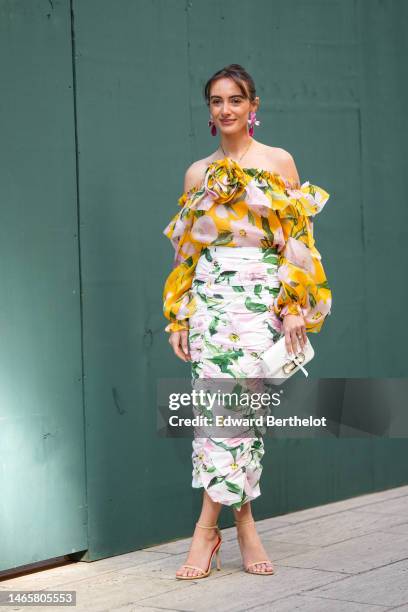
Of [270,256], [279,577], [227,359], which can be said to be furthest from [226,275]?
[279,577]

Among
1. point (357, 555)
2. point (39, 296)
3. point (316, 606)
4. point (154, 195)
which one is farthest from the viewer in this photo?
point (154, 195)

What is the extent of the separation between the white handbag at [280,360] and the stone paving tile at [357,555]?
0.77m

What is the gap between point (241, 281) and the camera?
15.1 feet

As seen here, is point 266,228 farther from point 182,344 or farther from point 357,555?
point 357,555

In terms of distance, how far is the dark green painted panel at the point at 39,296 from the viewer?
4.67 metres

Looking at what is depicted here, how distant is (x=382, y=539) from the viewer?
17.3ft

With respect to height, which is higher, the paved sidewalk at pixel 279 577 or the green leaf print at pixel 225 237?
the green leaf print at pixel 225 237

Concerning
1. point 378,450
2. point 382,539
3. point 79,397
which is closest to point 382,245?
point 378,450

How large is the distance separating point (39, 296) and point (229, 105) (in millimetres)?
994

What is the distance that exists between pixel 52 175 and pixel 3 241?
35cm

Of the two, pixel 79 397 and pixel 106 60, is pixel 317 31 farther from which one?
pixel 79 397

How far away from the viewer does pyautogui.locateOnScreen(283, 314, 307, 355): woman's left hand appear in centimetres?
457

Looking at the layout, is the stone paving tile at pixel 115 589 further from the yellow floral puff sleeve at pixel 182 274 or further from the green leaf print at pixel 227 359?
the yellow floral puff sleeve at pixel 182 274

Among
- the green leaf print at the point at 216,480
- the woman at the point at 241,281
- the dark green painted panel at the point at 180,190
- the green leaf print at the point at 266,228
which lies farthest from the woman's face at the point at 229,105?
the green leaf print at the point at 216,480
